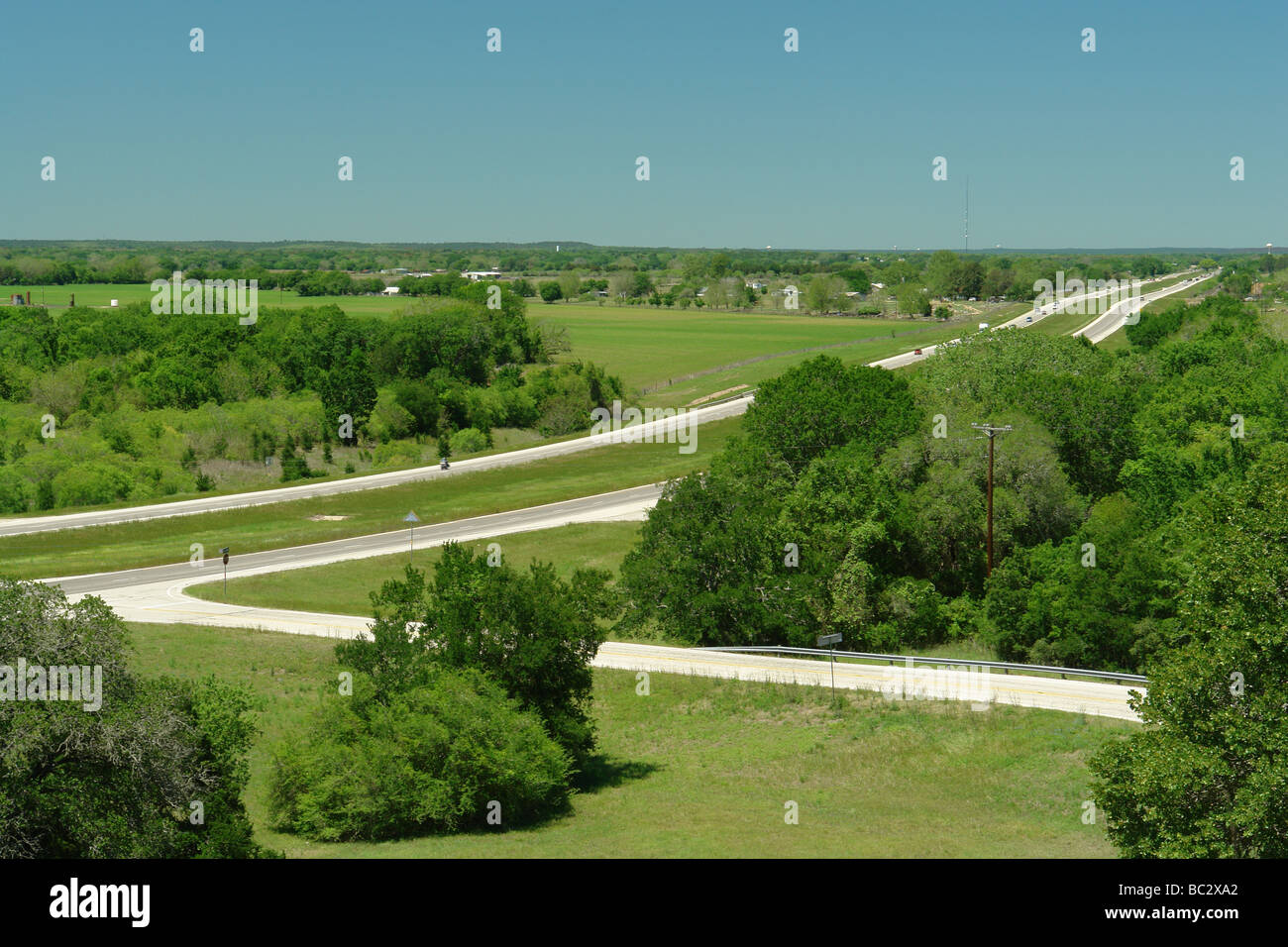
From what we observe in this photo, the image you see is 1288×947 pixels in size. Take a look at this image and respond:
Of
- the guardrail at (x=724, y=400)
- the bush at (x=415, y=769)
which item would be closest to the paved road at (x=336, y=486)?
the guardrail at (x=724, y=400)

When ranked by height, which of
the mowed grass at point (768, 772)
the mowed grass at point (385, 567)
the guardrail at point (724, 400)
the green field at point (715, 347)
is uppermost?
the green field at point (715, 347)

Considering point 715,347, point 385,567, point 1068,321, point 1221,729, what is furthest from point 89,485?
point 1068,321

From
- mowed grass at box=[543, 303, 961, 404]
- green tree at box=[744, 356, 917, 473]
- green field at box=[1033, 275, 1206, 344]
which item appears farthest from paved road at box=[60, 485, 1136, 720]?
green field at box=[1033, 275, 1206, 344]

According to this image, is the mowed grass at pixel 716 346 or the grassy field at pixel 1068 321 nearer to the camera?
the mowed grass at pixel 716 346

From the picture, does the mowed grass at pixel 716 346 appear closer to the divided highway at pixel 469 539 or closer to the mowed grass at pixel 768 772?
the divided highway at pixel 469 539

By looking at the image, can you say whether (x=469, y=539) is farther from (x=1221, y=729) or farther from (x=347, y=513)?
(x=1221, y=729)

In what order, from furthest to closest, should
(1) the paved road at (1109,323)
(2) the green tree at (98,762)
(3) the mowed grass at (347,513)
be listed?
(1) the paved road at (1109,323) → (3) the mowed grass at (347,513) → (2) the green tree at (98,762)

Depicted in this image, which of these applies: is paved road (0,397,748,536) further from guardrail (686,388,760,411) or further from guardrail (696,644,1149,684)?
guardrail (696,644,1149,684)
